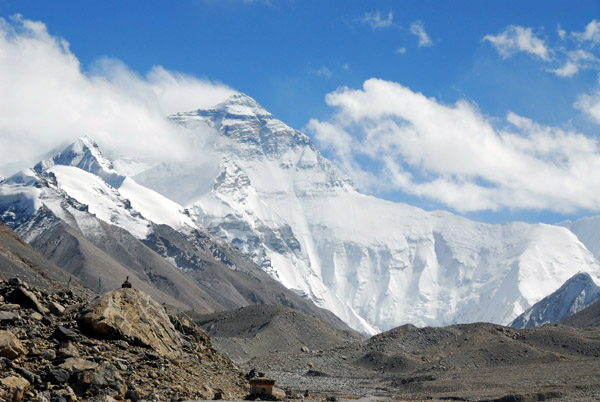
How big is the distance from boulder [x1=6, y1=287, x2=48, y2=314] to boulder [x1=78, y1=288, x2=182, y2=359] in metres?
2.51

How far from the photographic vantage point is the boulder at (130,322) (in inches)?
1553

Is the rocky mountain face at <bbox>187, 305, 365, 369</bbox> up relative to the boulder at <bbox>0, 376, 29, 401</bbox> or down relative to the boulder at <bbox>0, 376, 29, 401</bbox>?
up

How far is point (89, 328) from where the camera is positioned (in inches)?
1543

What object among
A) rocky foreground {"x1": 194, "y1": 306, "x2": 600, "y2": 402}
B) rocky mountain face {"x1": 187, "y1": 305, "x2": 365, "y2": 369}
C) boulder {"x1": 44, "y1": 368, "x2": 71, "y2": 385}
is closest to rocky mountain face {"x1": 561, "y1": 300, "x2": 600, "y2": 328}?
rocky foreground {"x1": 194, "y1": 306, "x2": 600, "y2": 402}

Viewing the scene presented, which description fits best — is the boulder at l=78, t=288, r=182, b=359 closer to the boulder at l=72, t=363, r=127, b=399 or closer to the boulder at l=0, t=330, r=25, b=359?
the boulder at l=72, t=363, r=127, b=399

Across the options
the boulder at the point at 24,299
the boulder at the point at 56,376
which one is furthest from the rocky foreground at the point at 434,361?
the boulder at the point at 56,376

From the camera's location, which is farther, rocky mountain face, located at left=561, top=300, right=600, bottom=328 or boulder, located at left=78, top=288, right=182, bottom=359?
rocky mountain face, located at left=561, top=300, right=600, bottom=328

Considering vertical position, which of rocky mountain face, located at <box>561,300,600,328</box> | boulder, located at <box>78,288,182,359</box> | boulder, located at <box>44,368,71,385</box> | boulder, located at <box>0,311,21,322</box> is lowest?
boulder, located at <box>44,368,71,385</box>

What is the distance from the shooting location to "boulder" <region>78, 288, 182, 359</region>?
3944cm

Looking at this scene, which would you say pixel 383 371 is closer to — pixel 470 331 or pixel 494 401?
pixel 470 331

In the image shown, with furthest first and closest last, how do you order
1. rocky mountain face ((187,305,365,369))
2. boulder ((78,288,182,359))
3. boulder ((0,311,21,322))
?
1. rocky mountain face ((187,305,365,369))
2. boulder ((78,288,182,359))
3. boulder ((0,311,21,322))

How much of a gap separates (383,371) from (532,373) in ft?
81.9

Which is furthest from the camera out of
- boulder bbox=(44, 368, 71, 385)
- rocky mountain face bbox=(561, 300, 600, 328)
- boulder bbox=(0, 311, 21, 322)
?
rocky mountain face bbox=(561, 300, 600, 328)

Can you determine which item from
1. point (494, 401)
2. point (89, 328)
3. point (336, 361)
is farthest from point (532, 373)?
point (89, 328)
